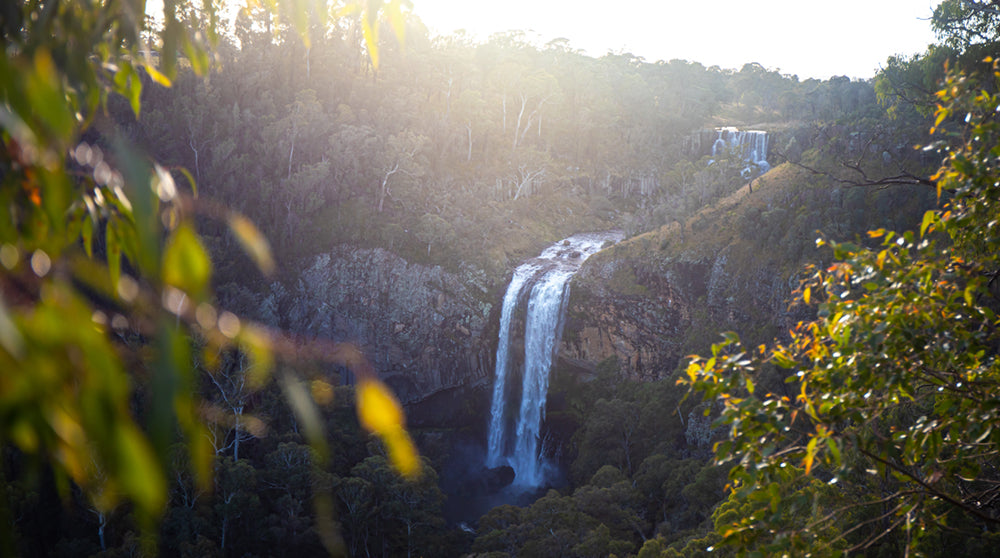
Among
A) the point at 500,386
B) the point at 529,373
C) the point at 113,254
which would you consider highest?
the point at 113,254

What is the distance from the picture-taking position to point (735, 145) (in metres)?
45.2

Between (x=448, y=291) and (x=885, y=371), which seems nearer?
(x=885, y=371)

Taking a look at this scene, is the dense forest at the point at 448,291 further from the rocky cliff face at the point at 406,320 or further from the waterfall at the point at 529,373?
the waterfall at the point at 529,373

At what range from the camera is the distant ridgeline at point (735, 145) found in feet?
130

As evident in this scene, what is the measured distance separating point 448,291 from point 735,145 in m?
27.5

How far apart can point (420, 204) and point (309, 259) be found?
754cm

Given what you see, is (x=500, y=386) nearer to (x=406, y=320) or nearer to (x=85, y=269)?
(x=406, y=320)

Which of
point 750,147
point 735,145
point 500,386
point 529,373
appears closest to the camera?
point 529,373

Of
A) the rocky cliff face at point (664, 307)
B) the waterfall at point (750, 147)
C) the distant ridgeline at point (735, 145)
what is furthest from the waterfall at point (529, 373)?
the waterfall at point (750, 147)

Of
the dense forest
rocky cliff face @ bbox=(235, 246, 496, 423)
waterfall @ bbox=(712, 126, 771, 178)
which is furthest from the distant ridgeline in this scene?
rocky cliff face @ bbox=(235, 246, 496, 423)

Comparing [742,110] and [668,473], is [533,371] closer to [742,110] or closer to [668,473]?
[668,473]

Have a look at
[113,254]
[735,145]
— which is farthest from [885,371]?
[735,145]

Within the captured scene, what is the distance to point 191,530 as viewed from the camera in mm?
16500

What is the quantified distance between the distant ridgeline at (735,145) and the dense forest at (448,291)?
2.43 feet
